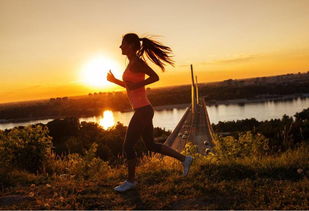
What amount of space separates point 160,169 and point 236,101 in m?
171

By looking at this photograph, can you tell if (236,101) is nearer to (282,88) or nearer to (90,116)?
(282,88)

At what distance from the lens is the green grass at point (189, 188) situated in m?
3.84

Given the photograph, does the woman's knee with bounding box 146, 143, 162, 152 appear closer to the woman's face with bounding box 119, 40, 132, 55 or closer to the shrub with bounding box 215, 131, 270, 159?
the woman's face with bounding box 119, 40, 132, 55

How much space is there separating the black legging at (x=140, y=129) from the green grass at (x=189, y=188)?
579 millimetres

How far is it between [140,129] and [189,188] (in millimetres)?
1028

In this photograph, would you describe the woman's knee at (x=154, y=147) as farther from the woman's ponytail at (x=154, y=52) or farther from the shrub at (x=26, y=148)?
the shrub at (x=26, y=148)

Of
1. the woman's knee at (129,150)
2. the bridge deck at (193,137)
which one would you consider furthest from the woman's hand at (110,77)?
the bridge deck at (193,137)

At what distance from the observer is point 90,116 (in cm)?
13000

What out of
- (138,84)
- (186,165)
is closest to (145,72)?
(138,84)

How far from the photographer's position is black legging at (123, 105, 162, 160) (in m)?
4.54

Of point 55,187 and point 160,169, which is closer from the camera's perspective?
point 55,187

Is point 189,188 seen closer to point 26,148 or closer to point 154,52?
point 154,52

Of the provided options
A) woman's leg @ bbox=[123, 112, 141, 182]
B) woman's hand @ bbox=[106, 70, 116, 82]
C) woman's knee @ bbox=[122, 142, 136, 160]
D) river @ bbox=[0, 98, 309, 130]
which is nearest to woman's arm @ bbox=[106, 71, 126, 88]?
woman's hand @ bbox=[106, 70, 116, 82]

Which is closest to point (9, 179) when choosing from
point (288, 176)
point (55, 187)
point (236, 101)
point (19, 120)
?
point (55, 187)
